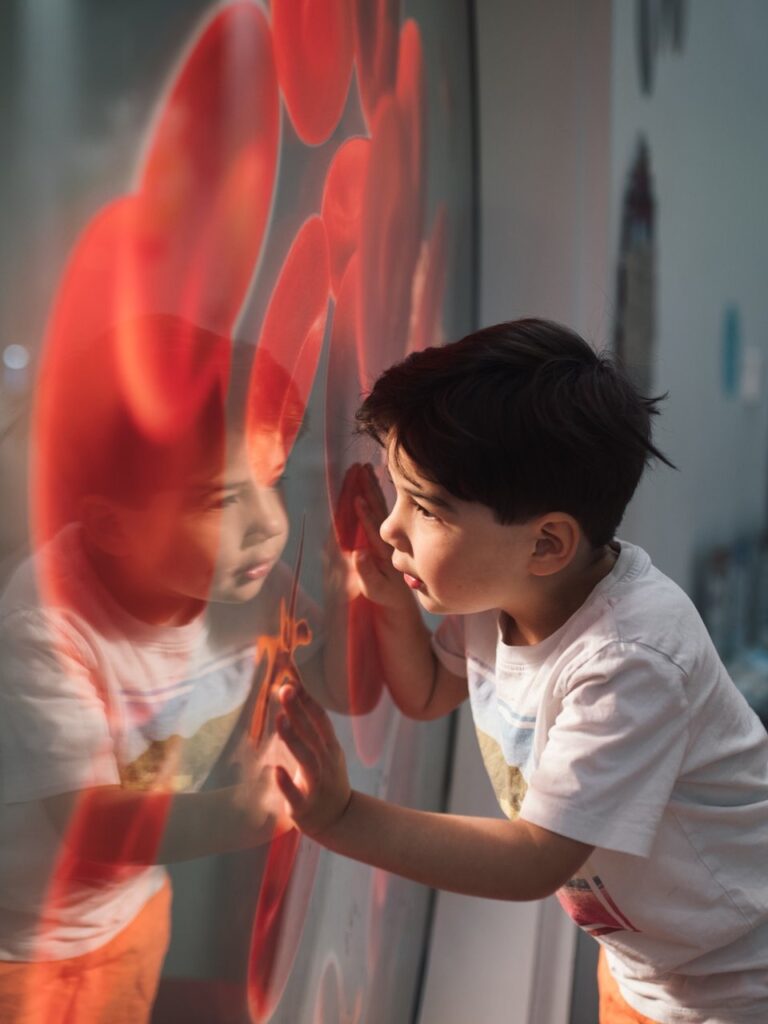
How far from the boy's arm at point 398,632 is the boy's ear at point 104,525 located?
14.6 inches

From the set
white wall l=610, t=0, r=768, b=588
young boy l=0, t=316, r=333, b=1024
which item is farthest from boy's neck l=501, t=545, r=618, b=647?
white wall l=610, t=0, r=768, b=588

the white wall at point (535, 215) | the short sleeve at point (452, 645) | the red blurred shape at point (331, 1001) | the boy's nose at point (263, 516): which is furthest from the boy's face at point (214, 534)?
the white wall at point (535, 215)

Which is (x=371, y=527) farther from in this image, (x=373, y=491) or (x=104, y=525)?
(x=104, y=525)

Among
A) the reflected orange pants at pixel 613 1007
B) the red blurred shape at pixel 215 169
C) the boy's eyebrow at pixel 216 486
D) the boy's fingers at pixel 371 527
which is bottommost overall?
the reflected orange pants at pixel 613 1007

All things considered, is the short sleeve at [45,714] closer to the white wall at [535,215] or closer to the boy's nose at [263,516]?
the boy's nose at [263,516]

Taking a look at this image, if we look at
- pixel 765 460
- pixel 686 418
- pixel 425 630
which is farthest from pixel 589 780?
pixel 765 460

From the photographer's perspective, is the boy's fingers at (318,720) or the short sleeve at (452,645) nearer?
the boy's fingers at (318,720)

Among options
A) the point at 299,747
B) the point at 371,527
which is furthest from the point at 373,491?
the point at 299,747

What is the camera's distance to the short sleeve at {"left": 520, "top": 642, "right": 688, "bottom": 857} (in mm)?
594

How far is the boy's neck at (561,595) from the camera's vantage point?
0.70m

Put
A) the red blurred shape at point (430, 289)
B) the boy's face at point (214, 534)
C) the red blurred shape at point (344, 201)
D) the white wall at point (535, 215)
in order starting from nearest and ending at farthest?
the boy's face at point (214, 534) → the red blurred shape at point (344, 201) → the red blurred shape at point (430, 289) → the white wall at point (535, 215)

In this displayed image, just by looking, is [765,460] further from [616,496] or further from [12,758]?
[12,758]

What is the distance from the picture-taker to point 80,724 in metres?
0.40

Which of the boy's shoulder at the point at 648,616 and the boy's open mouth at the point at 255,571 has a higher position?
the boy's open mouth at the point at 255,571
